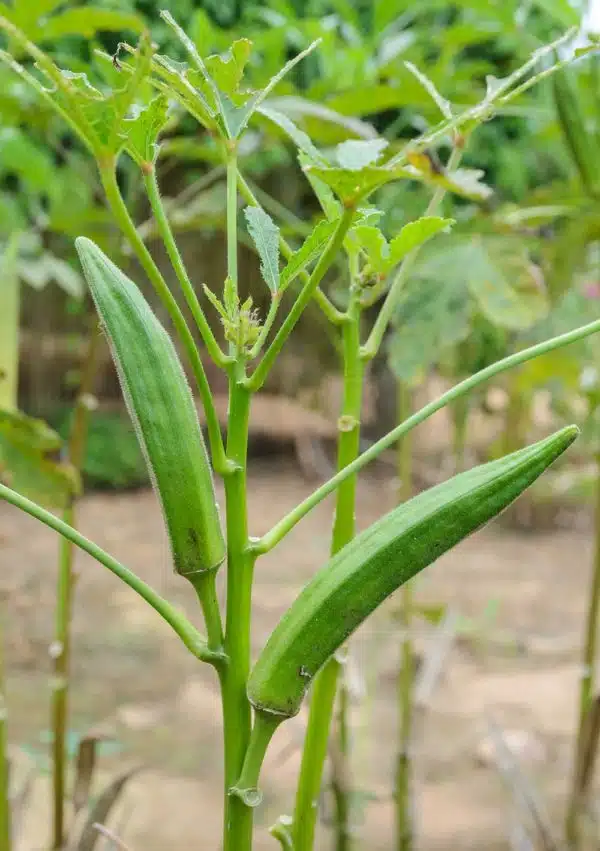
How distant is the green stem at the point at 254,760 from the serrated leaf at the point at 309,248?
15cm

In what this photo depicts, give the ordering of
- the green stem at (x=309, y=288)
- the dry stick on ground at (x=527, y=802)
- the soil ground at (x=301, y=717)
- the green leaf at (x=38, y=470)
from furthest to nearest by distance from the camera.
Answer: the soil ground at (x=301, y=717) → the dry stick on ground at (x=527, y=802) → the green leaf at (x=38, y=470) → the green stem at (x=309, y=288)

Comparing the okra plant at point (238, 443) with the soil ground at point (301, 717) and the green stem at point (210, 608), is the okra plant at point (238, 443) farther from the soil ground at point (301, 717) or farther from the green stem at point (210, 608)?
the soil ground at point (301, 717)

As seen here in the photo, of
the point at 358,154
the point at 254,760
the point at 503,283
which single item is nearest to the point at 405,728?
the point at 503,283

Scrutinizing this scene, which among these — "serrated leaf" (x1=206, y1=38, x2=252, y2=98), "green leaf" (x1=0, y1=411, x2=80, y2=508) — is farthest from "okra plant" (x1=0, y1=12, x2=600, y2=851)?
"green leaf" (x1=0, y1=411, x2=80, y2=508)

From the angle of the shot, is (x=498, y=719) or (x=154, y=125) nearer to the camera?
(x=154, y=125)

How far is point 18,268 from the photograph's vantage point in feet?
2.31

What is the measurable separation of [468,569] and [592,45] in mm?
2240

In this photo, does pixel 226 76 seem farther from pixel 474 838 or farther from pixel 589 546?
pixel 589 546

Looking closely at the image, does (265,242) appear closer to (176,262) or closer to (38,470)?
(176,262)

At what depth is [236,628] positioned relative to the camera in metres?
0.30

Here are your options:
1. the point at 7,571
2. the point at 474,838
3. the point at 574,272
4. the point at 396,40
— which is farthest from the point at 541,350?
the point at 7,571

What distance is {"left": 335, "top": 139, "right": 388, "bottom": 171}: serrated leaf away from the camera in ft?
0.87

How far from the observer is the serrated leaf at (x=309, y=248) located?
28cm

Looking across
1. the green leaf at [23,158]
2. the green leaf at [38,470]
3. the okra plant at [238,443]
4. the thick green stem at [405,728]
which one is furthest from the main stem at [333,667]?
the green leaf at [23,158]
